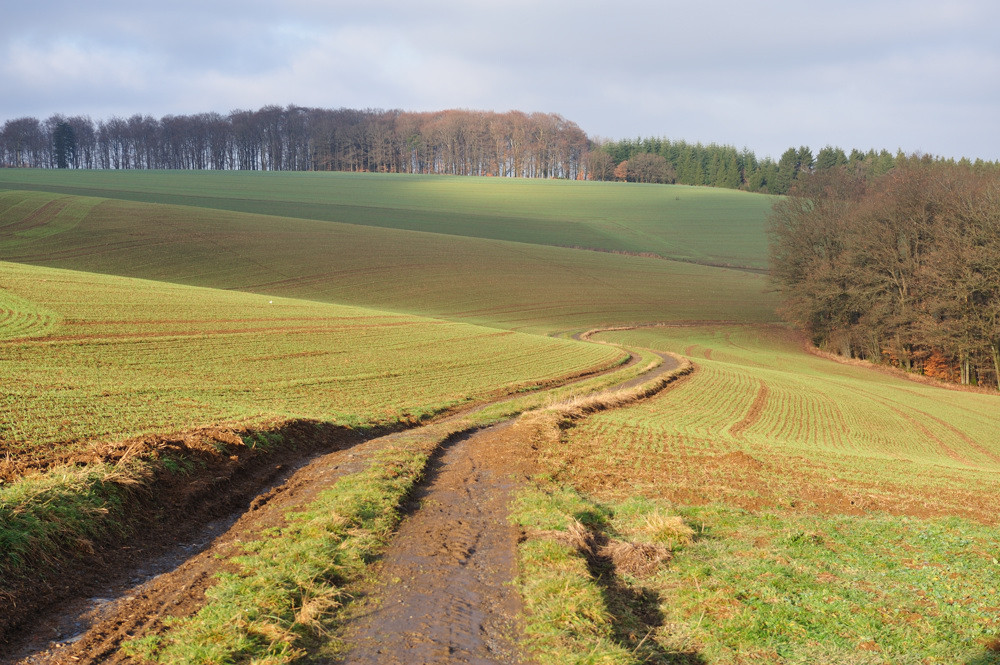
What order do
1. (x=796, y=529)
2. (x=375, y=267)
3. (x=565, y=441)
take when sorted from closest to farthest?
(x=796, y=529) → (x=565, y=441) → (x=375, y=267)

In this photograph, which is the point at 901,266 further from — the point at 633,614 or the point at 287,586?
the point at 287,586

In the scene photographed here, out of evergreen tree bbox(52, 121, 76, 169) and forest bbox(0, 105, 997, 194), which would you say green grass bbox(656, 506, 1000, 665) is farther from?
evergreen tree bbox(52, 121, 76, 169)

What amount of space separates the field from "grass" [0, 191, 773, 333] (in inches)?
23.6

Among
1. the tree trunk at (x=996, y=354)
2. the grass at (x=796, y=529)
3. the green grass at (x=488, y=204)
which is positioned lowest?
the tree trunk at (x=996, y=354)

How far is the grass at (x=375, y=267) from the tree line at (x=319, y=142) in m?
88.8

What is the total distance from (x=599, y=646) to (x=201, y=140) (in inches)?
7287

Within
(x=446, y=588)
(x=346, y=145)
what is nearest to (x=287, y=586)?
(x=446, y=588)

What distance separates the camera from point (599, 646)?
22.0 ft

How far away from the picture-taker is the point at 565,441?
18891 mm

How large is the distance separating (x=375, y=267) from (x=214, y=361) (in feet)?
144

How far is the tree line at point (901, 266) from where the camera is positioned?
4500cm

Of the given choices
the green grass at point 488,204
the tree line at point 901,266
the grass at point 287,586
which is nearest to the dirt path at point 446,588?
the grass at point 287,586

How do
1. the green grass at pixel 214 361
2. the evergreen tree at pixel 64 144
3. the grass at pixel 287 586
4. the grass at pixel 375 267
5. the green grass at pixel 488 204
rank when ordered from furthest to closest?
the evergreen tree at pixel 64 144 < the green grass at pixel 488 204 < the grass at pixel 375 267 < the green grass at pixel 214 361 < the grass at pixel 287 586

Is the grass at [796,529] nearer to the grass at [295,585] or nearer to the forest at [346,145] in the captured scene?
the grass at [295,585]
